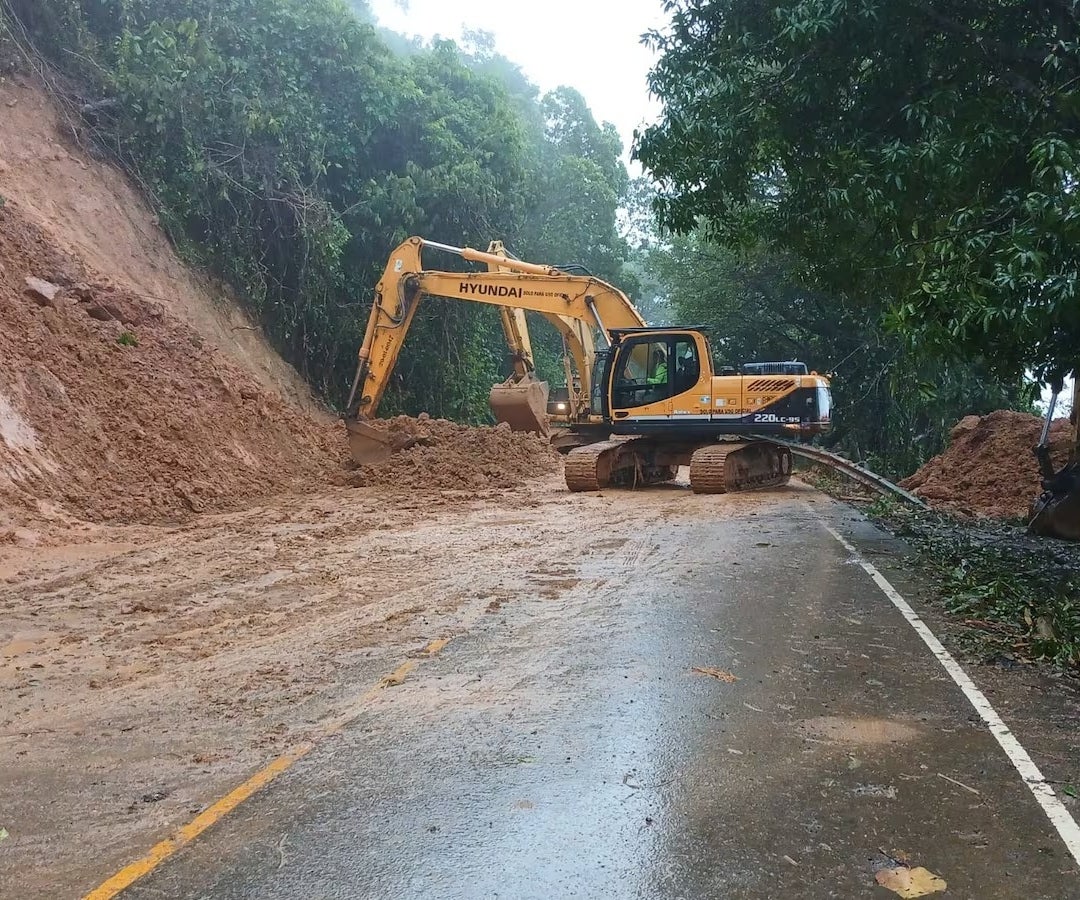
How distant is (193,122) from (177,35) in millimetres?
1699

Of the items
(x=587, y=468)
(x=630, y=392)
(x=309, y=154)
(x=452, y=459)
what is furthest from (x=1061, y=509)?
(x=309, y=154)

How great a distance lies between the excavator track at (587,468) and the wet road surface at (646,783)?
28.6ft

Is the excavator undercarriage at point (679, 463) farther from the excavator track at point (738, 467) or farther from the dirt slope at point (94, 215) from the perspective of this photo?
the dirt slope at point (94, 215)

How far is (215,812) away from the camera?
4051 mm

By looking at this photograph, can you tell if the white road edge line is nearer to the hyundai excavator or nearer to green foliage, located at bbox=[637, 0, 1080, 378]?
green foliage, located at bbox=[637, 0, 1080, 378]

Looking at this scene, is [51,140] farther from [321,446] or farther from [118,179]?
[321,446]

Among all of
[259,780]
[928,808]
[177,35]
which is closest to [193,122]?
[177,35]

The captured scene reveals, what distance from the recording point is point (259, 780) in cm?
436

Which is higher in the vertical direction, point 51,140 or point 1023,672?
point 51,140

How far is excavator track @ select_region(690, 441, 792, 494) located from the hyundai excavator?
0.9 inches

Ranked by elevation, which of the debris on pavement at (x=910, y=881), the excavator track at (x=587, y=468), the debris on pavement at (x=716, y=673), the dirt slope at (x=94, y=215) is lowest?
the debris on pavement at (x=910, y=881)

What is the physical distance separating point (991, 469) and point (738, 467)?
4858 millimetres

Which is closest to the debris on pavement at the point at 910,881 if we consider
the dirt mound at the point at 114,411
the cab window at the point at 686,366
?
the dirt mound at the point at 114,411

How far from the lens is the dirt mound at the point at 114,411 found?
11984 millimetres
